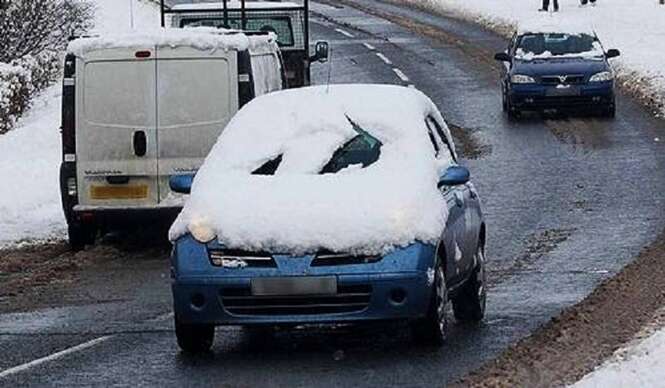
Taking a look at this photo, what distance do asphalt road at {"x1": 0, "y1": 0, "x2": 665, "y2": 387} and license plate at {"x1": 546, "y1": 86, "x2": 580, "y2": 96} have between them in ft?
1.49

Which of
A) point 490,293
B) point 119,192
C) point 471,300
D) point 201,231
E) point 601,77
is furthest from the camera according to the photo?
point 601,77

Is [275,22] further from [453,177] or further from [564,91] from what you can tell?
[453,177]

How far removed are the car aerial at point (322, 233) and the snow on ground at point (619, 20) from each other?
19.7 meters

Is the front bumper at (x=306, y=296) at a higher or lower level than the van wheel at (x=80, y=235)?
higher

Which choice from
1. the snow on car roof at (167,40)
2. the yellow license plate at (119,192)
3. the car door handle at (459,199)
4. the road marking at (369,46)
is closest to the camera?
the car door handle at (459,199)

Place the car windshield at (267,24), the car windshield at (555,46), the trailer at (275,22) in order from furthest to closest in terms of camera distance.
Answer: the car windshield at (555,46), the car windshield at (267,24), the trailer at (275,22)

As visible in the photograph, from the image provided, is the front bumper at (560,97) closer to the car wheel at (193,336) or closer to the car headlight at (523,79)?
the car headlight at (523,79)

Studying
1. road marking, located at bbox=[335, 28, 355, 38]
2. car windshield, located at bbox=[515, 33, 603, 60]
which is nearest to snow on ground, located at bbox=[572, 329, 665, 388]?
car windshield, located at bbox=[515, 33, 603, 60]

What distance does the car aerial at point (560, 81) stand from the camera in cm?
2948

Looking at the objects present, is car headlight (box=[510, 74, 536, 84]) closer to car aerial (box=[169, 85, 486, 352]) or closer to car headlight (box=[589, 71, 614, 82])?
car headlight (box=[589, 71, 614, 82])

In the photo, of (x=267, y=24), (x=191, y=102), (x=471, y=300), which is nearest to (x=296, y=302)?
(x=471, y=300)

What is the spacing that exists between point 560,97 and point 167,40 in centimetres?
1427

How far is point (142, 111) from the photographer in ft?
54.2

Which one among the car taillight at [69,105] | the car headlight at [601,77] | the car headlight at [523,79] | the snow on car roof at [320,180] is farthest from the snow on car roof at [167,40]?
the car headlight at [601,77]
